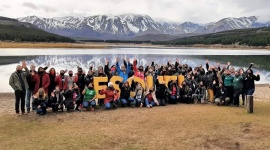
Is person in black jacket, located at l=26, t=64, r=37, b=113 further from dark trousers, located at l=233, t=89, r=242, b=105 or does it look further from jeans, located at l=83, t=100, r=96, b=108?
dark trousers, located at l=233, t=89, r=242, b=105

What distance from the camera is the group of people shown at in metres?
18.0

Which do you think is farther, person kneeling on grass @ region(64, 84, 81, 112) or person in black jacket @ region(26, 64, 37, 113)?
person kneeling on grass @ region(64, 84, 81, 112)

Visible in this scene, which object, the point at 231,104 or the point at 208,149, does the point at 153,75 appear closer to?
the point at 231,104

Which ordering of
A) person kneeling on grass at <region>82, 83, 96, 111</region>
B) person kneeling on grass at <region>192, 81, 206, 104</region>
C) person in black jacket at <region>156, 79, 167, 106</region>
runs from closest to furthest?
person kneeling on grass at <region>82, 83, 96, 111</region>
person in black jacket at <region>156, 79, 167, 106</region>
person kneeling on grass at <region>192, 81, 206, 104</region>

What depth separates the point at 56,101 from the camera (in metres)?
18.3

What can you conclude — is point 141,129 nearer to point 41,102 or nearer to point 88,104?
point 88,104

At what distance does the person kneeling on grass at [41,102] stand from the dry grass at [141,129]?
0.48m

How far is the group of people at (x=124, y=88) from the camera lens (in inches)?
709

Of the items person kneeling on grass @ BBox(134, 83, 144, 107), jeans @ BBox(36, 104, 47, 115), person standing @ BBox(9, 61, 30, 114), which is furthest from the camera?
person kneeling on grass @ BBox(134, 83, 144, 107)

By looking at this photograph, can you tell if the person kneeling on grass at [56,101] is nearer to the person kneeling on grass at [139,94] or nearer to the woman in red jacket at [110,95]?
the woman in red jacket at [110,95]

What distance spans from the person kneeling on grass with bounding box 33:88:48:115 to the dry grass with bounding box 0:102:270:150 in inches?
19.0

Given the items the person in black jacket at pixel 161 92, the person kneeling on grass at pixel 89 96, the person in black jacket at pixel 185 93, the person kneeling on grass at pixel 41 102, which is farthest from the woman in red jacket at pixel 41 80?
the person in black jacket at pixel 185 93

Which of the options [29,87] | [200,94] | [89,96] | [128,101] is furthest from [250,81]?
[29,87]

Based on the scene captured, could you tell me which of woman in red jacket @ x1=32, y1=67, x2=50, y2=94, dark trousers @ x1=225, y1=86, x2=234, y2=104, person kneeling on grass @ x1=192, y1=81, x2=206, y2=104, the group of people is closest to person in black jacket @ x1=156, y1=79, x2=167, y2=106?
→ the group of people
